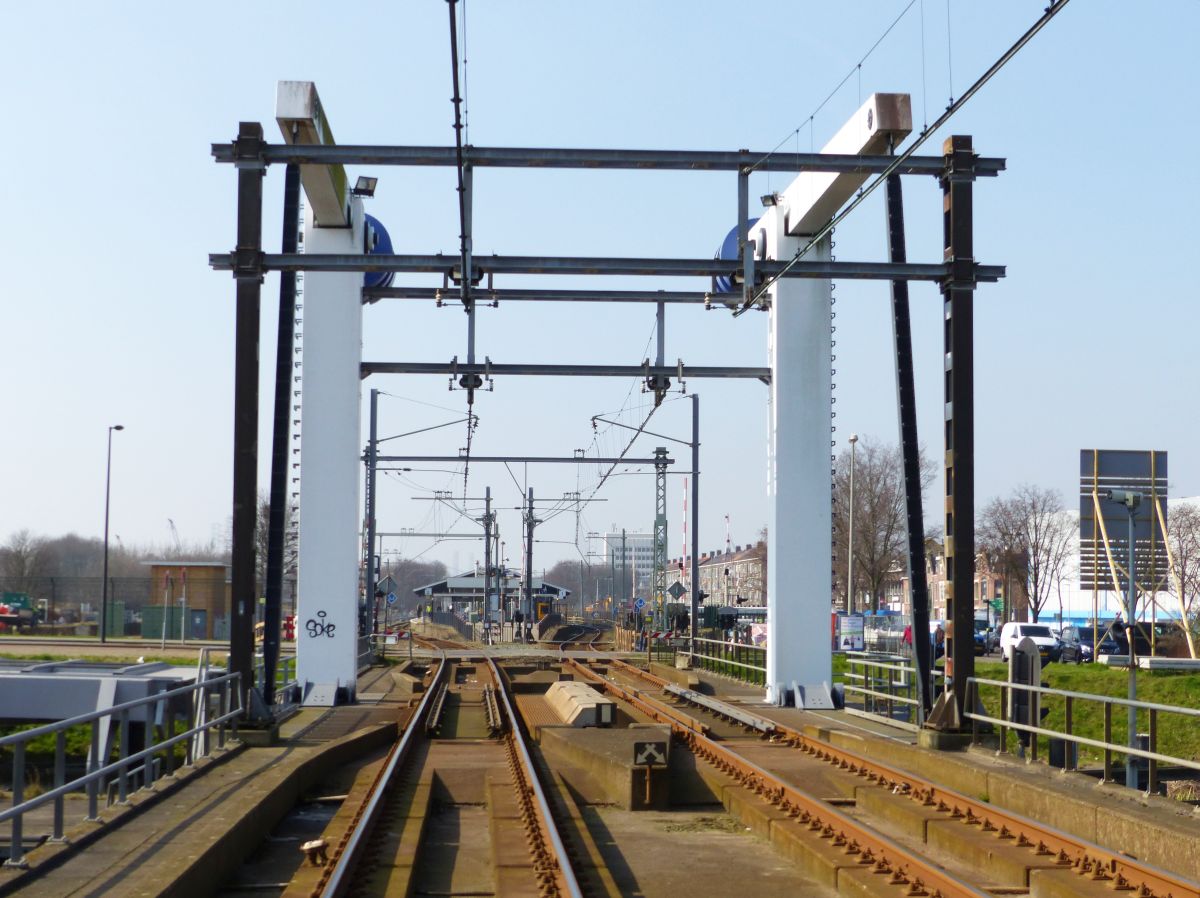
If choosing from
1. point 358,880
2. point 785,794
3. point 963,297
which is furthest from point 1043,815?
point 963,297

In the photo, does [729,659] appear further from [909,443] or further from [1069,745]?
[1069,745]

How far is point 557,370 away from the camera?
86.8 ft

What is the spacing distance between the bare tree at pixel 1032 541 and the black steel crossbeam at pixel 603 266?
61.2 meters

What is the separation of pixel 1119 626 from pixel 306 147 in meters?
46.0

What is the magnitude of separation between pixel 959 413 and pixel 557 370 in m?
10.6

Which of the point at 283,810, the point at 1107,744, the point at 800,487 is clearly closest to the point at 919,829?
the point at 1107,744

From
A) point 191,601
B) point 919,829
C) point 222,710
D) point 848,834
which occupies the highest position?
point 191,601

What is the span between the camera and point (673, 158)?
18078mm

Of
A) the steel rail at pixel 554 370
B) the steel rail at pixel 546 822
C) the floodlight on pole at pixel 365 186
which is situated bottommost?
the steel rail at pixel 546 822

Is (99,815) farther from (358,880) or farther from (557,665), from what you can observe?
(557,665)

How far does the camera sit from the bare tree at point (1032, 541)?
253 ft

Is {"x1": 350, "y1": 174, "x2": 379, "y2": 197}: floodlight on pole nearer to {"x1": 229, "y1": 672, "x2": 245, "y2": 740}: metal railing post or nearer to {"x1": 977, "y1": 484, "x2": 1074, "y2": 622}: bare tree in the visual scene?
{"x1": 229, "y1": 672, "x2": 245, "y2": 740}: metal railing post

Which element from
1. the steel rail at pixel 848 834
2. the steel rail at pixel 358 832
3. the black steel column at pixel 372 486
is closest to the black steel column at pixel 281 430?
the steel rail at pixel 358 832

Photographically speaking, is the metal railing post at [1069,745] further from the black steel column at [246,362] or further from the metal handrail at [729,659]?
the metal handrail at [729,659]
